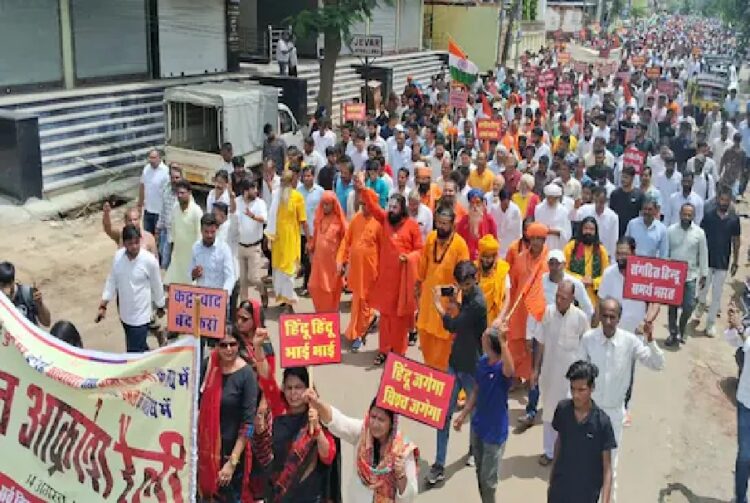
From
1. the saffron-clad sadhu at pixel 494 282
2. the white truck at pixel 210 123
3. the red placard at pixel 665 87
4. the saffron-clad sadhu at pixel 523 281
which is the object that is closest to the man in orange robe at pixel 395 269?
the saffron-clad sadhu at pixel 494 282

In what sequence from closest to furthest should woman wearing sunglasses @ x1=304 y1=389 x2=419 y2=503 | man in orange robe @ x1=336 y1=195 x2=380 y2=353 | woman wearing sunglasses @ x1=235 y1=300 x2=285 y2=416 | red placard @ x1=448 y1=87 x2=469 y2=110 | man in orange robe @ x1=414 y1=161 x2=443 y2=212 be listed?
woman wearing sunglasses @ x1=304 y1=389 x2=419 y2=503
woman wearing sunglasses @ x1=235 y1=300 x2=285 y2=416
man in orange robe @ x1=336 y1=195 x2=380 y2=353
man in orange robe @ x1=414 y1=161 x2=443 y2=212
red placard @ x1=448 y1=87 x2=469 y2=110

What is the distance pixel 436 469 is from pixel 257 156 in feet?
33.0

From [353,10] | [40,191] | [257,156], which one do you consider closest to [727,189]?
[257,156]

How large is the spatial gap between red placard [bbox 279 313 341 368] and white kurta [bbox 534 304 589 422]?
1.89 metres

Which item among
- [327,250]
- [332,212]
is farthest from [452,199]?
[327,250]

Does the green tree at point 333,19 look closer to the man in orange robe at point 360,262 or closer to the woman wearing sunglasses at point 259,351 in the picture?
the man in orange robe at point 360,262

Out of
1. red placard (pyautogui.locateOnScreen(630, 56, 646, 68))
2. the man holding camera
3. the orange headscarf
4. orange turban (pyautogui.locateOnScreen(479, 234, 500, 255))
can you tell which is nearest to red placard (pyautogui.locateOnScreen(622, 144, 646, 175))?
the orange headscarf

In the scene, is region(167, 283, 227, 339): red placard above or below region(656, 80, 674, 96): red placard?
below

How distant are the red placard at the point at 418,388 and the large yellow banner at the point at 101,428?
98 centimetres

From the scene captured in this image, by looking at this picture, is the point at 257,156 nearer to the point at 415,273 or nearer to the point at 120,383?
the point at 415,273

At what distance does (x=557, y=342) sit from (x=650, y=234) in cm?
287

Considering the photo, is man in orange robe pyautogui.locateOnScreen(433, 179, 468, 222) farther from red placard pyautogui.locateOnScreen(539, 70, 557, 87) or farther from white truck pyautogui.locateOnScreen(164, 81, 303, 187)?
red placard pyautogui.locateOnScreen(539, 70, 557, 87)

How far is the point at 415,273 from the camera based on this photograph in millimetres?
7648

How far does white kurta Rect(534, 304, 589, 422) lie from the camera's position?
19.3 ft
